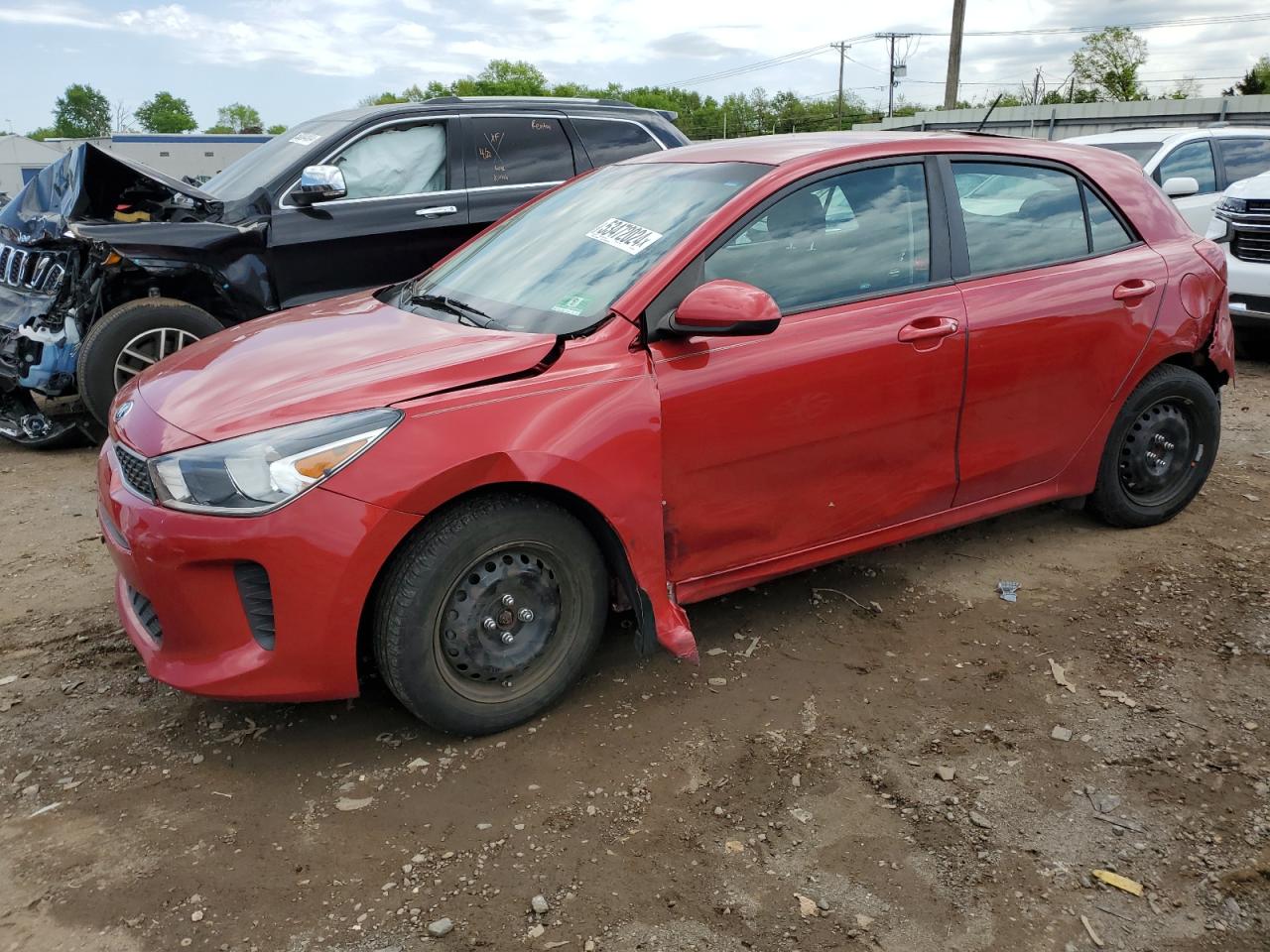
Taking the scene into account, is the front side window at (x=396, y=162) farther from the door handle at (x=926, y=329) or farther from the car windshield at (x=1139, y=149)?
the car windshield at (x=1139, y=149)

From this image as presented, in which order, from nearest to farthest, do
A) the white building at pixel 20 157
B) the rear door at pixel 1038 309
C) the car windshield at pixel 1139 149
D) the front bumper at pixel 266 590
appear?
the front bumper at pixel 266 590 < the rear door at pixel 1038 309 < the car windshield at pixel 1139 149 < the white building at pixel 20 157

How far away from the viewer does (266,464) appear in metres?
2.64

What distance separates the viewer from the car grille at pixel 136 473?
9.11ft

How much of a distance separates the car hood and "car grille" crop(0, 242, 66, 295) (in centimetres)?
356

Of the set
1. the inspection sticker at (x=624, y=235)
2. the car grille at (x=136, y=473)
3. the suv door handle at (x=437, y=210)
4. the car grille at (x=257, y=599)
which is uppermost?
the inspection sticker at (x=624, y=235)

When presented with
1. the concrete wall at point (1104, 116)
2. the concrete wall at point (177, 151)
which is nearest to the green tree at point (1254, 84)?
the concrete wall at point (1104, 116)

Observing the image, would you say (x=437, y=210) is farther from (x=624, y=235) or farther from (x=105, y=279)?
(x=624, y=235)

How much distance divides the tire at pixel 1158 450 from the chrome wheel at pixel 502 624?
2.61m

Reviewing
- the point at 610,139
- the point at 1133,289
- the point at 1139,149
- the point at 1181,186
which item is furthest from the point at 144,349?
the point at 1139,149

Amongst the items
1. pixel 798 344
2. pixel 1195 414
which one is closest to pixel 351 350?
pixel 798 344

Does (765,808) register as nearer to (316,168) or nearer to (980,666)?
(980,666)

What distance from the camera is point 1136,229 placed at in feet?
13.8

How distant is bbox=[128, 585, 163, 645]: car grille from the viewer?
2895 millimetres

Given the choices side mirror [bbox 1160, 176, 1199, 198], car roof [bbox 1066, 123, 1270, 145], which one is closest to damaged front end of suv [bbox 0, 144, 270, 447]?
side mirror [bbox 1160, 176, 1199, 198]
